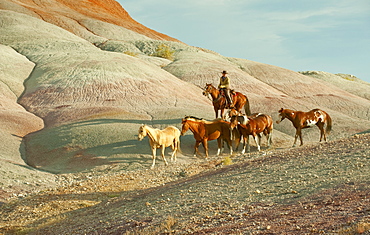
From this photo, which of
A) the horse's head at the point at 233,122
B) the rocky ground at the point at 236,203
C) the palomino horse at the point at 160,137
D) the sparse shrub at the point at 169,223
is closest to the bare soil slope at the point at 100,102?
the palomino horse at the point at 160,137

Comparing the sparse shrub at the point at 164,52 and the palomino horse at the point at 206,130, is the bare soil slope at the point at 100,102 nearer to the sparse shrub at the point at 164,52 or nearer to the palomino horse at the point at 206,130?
the sparse shrub at the point at 164,52

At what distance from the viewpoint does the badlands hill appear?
2822 centimetres

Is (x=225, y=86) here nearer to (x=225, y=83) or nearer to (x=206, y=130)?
(x=225, y=83)

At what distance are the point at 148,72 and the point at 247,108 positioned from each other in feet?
44.4

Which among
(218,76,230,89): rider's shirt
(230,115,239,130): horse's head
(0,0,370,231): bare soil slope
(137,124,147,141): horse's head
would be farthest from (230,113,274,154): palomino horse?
(137,124,147,141): horse's head

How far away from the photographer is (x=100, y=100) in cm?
3909

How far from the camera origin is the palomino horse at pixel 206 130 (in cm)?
2755

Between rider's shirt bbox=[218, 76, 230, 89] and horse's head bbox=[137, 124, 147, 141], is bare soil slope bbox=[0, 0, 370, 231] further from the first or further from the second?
rider's shirt bbox=[218, 76, 230, 89]

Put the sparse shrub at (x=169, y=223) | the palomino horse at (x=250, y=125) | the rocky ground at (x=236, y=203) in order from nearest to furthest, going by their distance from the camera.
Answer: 1. the rocky ground at (x=236, y=203)
2. the sparse shrub at (x=169, y=223)
3. the palomino horse at (x=250, y=125)

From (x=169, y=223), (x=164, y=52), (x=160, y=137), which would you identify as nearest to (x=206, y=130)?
(x=160, y=137)

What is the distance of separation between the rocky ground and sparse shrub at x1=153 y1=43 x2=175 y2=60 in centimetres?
4940

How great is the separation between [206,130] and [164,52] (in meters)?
44.0

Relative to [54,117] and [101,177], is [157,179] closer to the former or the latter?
[101,177]

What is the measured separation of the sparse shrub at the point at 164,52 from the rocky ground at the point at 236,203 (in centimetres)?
4940
